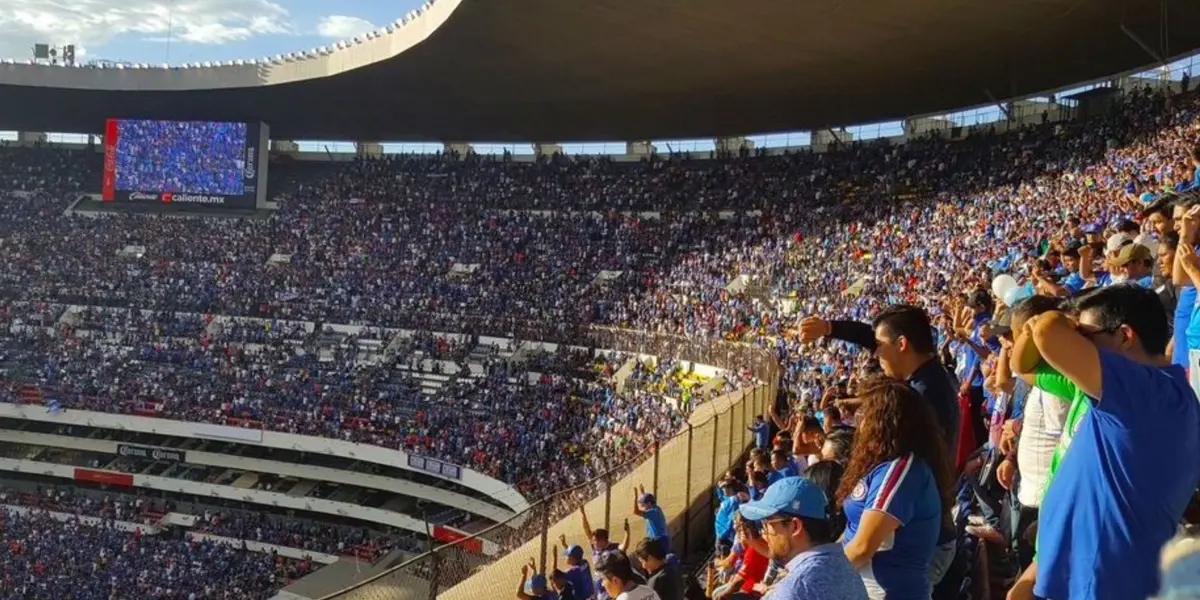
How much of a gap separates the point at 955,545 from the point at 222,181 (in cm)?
3679

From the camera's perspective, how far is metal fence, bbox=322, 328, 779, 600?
19.5 ft

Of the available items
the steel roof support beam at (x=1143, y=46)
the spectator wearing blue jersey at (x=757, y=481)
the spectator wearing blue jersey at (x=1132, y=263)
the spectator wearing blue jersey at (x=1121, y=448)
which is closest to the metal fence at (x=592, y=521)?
the spectator wearing blue jersey at (x=757, y=481)

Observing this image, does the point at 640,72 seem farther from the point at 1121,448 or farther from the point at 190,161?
the point at 1121,448

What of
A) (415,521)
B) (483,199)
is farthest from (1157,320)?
(483,199)

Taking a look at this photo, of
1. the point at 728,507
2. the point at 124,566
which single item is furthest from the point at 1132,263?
the point at 124,566

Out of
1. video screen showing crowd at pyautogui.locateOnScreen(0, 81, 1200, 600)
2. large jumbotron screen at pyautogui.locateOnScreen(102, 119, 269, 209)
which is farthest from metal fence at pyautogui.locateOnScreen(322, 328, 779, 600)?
A: large jumbotron screen at pyautogui.locateOnScreen(102, 119, 269, 209)

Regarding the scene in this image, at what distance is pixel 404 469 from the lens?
2462cm

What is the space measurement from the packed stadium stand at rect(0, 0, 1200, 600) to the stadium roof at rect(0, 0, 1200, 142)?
141 centimetres

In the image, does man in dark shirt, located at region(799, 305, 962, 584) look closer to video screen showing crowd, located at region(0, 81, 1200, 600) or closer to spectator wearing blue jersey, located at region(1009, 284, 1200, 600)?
video screen showing crowd, located at region(0, 81, 1200, 600)

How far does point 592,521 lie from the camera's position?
8906 mm

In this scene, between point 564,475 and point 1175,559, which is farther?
point 564,475

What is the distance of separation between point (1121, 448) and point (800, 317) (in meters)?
16.9

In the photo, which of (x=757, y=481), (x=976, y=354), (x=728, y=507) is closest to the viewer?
(x=757, y=481)

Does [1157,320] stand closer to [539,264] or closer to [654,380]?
[654,380]
